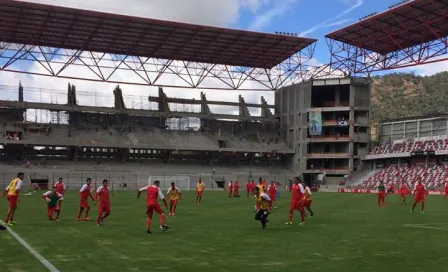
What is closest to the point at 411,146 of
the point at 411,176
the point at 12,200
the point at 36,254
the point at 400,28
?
the point at 411,176

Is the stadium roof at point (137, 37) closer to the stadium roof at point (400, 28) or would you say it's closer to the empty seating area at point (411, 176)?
the stadium roof at point (400, 28)

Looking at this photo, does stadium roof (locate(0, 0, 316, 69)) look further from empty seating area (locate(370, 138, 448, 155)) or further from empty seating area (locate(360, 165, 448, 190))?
empty seating area (locate(360, 165, 448, 190))

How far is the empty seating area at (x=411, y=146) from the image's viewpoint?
73125mm

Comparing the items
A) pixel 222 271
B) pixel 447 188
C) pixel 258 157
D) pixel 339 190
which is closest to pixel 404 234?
pixel 222 271

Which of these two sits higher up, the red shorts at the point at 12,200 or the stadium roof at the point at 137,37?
the stadium roof at the point at 137,37

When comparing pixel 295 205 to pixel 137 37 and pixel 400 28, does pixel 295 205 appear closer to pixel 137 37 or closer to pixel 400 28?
pixel 400 28

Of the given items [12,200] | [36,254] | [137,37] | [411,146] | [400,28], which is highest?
[400,28]

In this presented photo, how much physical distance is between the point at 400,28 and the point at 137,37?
1348 inches

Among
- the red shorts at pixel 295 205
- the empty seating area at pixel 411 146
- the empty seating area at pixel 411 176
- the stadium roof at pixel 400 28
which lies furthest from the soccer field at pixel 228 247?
the empty seating area at pixel 411 146

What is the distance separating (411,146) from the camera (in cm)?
7881

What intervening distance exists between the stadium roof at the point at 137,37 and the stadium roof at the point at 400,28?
21.5 ft

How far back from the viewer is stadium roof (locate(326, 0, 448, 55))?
5719 cm

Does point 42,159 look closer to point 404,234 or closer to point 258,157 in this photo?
point 258,157

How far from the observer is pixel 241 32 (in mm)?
68188
